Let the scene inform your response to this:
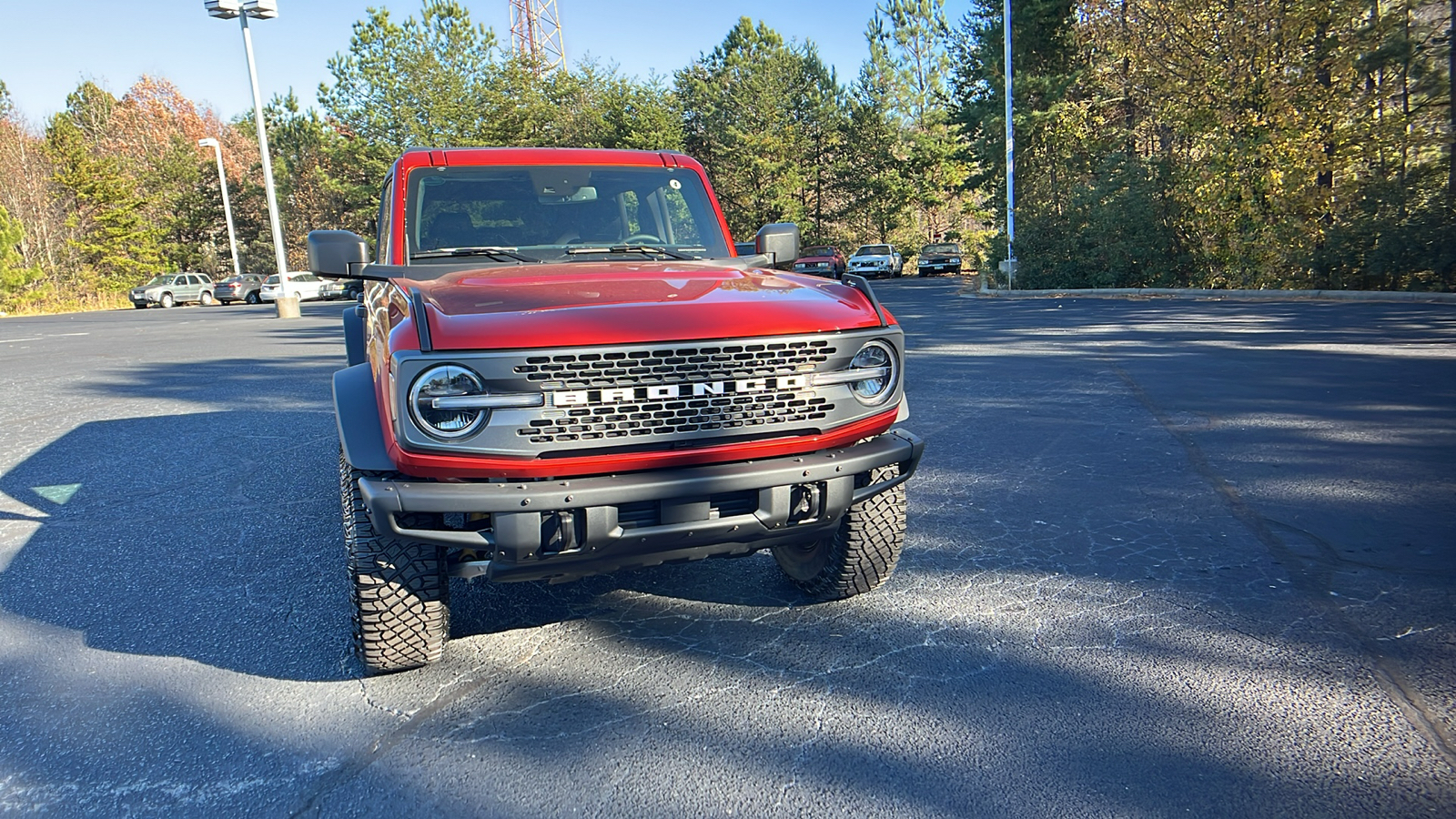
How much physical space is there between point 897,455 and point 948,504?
211 cm

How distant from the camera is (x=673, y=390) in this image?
2.87 m

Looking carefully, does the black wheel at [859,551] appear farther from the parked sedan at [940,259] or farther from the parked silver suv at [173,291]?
the parked silver suv at [173,291]

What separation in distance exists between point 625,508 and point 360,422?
0.96 m

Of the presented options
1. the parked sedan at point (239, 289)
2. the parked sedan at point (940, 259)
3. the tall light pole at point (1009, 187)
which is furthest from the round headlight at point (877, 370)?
the parked sedan at point (239, 289)

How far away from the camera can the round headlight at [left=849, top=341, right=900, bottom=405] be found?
10.6 feet

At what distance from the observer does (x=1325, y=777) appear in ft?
8.15

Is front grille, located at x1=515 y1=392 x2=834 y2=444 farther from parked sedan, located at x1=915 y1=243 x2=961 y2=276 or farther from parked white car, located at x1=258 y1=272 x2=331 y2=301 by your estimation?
parked white car, located at x1=258 y1=272 x2=331 y2=301

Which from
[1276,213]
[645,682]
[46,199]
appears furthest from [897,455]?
[46,199]

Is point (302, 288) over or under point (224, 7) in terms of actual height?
under

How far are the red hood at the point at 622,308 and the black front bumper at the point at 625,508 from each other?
425mm

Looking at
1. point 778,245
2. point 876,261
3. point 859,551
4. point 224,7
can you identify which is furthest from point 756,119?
point 859,551

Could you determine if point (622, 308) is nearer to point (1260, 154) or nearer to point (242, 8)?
point (1260, 154)

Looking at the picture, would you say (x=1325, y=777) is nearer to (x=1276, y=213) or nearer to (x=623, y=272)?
(x=623, y=272)

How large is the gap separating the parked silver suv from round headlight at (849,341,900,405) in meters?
43.3
